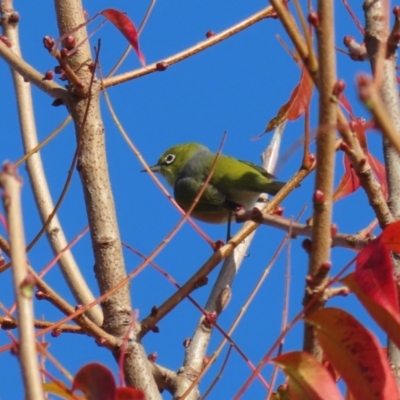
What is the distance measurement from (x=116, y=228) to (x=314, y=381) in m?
Answer: 1.00

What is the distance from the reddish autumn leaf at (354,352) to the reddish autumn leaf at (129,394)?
13.4 inches

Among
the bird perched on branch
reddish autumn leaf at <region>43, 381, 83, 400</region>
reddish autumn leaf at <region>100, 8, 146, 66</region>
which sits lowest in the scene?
reddish autumn leaf at <region>43, 381, 83, 400</region>

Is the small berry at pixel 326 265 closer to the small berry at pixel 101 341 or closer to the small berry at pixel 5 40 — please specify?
the small berry at pixel 101 341

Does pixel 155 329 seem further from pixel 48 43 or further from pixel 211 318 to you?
pixel 48 43

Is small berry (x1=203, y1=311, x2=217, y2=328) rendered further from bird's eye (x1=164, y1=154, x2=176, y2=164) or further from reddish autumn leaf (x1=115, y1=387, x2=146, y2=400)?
bird's eye (x1=164, y1=154, x2=176, y2=164)

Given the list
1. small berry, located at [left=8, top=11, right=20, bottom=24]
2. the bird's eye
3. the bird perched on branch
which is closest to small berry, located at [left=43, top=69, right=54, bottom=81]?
small berry, located at [left=8, top=11, right=20, bottom=24]

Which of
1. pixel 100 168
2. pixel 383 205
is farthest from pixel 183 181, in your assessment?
pixel 383 205

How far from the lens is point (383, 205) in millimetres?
1724

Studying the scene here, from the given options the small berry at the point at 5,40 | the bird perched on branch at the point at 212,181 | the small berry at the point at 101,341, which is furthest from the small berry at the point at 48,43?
the bird perched on branch at the point at 212,181

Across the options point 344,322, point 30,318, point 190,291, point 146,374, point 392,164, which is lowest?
point 30,318

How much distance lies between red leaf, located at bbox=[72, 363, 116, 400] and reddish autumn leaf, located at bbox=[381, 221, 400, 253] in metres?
0.57

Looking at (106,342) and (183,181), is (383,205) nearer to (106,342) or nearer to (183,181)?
(106,342)

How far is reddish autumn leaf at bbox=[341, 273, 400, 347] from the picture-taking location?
4.44ft

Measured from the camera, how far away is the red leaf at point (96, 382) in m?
1.33
